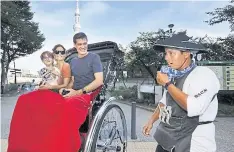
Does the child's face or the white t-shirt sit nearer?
the white t-shirt

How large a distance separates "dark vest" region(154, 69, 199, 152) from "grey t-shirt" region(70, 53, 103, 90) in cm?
163

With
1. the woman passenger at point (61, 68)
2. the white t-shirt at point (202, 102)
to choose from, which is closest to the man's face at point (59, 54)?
the woman passenger at point (61, 68)

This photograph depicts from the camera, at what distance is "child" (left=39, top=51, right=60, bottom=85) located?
13.4 ft

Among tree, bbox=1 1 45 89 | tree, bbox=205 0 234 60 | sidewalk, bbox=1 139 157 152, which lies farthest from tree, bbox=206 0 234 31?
tree, bbox=1 1 45 89

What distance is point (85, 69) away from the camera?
403 cm

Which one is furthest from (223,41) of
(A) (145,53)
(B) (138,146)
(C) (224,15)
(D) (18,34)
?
(D) (18,34)

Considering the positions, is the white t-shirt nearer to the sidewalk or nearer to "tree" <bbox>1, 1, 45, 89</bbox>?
the sidewalk

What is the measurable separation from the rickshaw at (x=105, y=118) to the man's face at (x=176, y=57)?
4.90 ft

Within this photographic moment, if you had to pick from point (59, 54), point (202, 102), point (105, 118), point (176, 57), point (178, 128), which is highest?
point (59, 54)

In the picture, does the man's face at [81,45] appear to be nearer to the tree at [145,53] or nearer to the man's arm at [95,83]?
the man's arm at [95,83]

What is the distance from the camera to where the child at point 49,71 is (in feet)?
13.4

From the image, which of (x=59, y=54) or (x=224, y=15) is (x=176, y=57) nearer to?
(x=59, y=54)

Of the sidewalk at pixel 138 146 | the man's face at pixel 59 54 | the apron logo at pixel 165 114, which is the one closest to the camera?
the apron logo at pixel 165 114

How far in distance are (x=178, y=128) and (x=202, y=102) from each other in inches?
12.4
